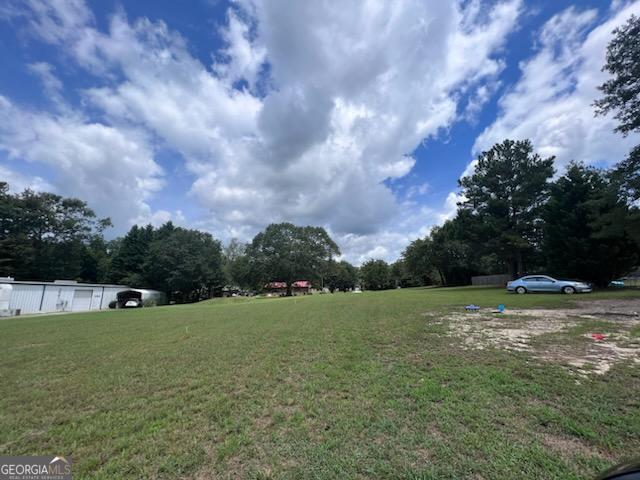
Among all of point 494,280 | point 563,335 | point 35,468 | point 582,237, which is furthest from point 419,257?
point 35,468

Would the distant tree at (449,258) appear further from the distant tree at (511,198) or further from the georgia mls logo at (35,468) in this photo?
the georgia mls logo at (35,468)

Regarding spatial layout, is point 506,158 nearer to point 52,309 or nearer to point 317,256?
point 317,256

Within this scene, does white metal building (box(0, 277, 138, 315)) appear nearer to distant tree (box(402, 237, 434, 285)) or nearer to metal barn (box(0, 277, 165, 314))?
metal barn (box(0, 277, 165, 314))

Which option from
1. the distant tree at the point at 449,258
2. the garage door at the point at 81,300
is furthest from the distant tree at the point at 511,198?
the garage door at the point at 81,300

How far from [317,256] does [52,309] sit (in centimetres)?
3867

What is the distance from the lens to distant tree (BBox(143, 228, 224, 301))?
50250 mm

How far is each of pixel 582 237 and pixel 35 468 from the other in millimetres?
30033

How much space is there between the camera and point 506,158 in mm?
29312

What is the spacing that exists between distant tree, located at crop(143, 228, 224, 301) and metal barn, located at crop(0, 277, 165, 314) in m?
10.9

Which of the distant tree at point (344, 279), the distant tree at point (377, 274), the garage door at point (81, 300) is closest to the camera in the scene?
the garage door at point (81, 300)

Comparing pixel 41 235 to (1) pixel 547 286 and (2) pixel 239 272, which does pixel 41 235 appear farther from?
(1) pixel 547 286

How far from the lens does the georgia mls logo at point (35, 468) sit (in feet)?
8.65

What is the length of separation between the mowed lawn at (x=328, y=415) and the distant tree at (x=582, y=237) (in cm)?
2160

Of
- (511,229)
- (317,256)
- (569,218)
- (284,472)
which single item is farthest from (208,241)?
(284,472)
